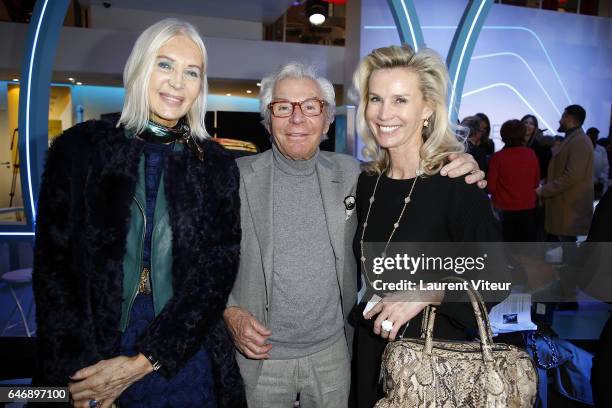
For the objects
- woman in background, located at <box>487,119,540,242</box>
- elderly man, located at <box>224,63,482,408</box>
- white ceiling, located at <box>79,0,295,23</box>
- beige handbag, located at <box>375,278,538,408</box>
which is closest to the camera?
beige handbag, located at <box>375,278,538,408</box>

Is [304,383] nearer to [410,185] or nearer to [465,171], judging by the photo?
[410,185]

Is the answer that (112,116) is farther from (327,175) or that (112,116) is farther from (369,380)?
(369,380)

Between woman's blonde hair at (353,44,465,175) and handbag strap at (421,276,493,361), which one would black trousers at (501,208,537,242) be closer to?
woman's blonde hair at (353,44,465,175)

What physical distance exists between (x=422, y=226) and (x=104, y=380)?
105 centimetres

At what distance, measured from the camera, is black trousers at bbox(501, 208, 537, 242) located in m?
5.11

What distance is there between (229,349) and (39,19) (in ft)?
7.99

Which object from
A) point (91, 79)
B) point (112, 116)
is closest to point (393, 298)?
point (112, 116)

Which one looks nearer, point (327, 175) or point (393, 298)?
point (393, 298)

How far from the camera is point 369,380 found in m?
1.61

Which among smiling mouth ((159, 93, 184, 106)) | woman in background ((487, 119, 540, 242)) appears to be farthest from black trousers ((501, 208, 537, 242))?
smiling mouth ((159, 93, 184, 106))

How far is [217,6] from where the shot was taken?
351 inches

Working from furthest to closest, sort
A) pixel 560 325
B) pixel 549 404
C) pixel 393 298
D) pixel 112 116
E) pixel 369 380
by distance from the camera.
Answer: pixel 560 325 → pixel 549 404 → pixel 369 380 → pixel 112 116 → pixel 393 298

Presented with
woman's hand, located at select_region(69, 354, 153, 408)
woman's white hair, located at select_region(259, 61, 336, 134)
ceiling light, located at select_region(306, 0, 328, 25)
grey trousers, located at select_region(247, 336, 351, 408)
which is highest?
ceiling light, located at select_region(306, 0, 328, 25)

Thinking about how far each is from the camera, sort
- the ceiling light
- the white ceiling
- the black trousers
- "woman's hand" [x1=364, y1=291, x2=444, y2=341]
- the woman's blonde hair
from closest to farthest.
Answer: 1. "woman's hand" [x1=364, y1=291, x2=444, y2=341]
2. the woman's blonde hair
3. the black trousers
4. the white ceiling
5. the ceiling light
